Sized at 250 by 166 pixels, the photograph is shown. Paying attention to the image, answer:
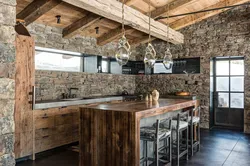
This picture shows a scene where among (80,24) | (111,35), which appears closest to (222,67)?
(111,35)

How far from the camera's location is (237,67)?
677cm

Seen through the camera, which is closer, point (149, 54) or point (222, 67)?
point (149, 54)

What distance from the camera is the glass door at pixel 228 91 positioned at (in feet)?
22.0

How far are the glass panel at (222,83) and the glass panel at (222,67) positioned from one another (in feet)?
0.61

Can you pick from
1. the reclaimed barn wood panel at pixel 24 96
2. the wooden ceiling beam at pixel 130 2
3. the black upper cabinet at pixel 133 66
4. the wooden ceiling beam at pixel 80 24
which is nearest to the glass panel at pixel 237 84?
the black upper cabinet at pixel 133 66

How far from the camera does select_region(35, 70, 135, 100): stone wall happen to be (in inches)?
201

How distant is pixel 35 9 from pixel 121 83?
397 cm

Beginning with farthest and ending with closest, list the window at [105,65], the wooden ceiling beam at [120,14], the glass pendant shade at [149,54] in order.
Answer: the window at [105,65], the glass pendant shade at [149,54], the wooden ceiling beam at [120,14]

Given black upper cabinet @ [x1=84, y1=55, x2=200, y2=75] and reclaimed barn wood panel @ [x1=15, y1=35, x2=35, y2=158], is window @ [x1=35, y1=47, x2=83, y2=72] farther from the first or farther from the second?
reclaimed barn wood panel @ [x1=15, y1=35, x2=35, y2=158]

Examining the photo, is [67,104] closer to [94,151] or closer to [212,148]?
[94,151]

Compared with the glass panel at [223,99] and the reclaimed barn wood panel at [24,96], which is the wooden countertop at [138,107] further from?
the glass panel at [223,99]

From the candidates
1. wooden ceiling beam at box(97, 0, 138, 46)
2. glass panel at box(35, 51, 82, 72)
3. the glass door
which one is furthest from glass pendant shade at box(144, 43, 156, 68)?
the glass door

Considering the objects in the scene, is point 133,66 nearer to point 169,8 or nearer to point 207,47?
point 207,47

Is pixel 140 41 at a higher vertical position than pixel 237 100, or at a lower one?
higher
